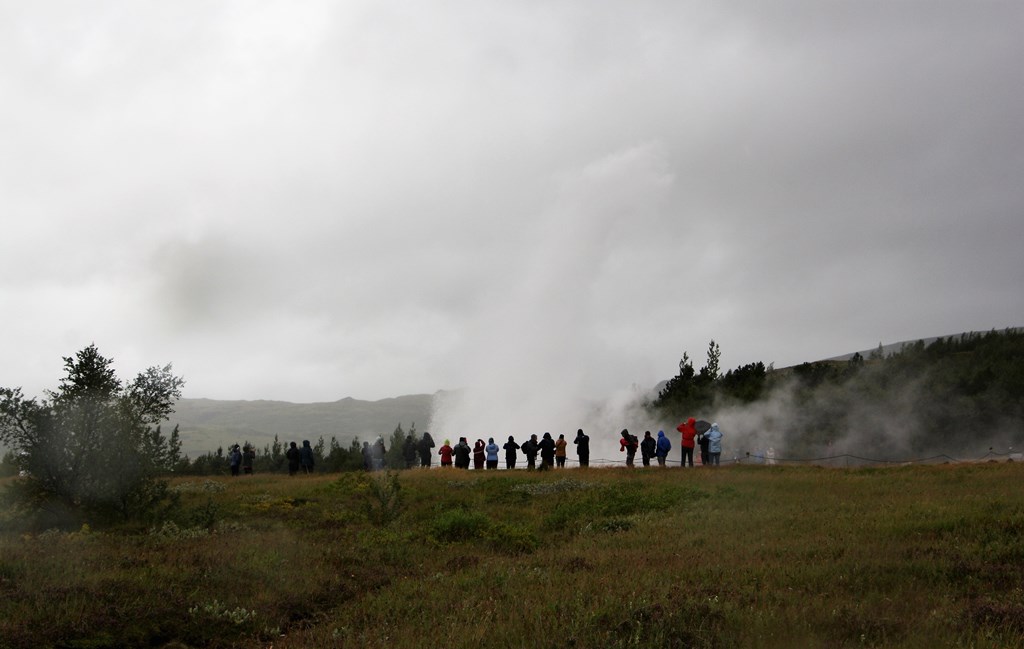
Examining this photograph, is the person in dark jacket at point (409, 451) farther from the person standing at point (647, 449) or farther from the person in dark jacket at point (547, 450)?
the person standing at point (647, 449)

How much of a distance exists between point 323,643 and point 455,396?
7540cm

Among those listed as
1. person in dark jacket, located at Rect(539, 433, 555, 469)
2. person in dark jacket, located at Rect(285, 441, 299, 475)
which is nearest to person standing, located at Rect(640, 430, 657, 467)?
person in dark jacket, located at Rect(539, 433, 555, 469)

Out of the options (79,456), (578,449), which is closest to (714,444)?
(578,449)

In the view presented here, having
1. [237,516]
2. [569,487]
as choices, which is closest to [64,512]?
[237,516]

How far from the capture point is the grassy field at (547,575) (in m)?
7.55

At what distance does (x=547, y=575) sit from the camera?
34.5ft

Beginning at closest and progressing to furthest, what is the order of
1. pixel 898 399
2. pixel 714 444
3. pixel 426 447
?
pixel 714 444 < pixel 426 447 < pixel 898 399

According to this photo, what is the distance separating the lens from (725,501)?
755 inches

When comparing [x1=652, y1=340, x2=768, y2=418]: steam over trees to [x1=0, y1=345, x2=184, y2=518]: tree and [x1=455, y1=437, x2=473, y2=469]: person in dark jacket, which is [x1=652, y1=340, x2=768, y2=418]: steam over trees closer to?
[x1=455, y1=437, x2=473, y2=469]: person in dark jacket

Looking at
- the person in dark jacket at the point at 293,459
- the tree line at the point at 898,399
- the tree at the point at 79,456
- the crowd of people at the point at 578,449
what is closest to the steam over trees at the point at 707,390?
the tree line at the point at 898,399

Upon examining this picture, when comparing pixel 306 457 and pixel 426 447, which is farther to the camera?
pixel 306 457

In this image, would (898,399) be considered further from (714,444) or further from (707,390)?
(714,444)

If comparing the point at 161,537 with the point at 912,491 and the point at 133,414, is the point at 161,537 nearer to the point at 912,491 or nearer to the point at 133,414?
the point at 133,414

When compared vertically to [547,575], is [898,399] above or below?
above
